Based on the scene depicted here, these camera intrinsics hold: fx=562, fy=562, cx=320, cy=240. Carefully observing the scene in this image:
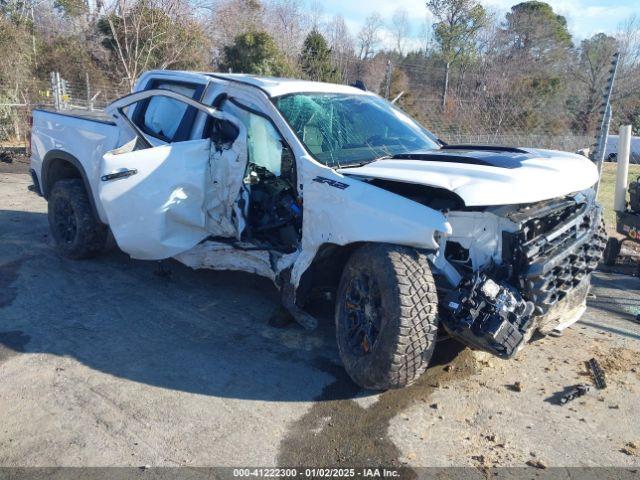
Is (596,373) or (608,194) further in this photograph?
(608,194)

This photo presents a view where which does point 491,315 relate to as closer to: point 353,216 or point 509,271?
point 509,271

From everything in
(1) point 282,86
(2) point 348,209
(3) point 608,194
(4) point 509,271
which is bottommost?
(3) point 608,194

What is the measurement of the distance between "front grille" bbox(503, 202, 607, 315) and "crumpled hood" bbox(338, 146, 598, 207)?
0.78ft

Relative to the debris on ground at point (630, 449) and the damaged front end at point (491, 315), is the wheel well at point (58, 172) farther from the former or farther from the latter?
the debris on ground at point (630, 449)

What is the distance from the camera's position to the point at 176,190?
469 centimetres

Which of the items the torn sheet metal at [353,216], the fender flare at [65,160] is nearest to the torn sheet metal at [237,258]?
the torn sheet metal at [353,216]

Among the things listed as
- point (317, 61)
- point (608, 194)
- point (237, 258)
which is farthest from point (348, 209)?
point (317, 61)

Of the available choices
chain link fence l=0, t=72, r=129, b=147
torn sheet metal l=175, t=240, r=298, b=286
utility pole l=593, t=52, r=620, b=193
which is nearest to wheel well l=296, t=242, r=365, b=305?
torn sheet metal l=175, t=240, r=298, b=286

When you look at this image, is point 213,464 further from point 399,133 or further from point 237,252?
point 399,133

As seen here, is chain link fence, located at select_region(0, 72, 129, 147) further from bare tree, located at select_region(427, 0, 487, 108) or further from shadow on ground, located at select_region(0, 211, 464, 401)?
bare tree, located at select_region(427, 0, 487, 108)

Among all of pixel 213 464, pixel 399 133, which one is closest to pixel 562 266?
pixel 399 133

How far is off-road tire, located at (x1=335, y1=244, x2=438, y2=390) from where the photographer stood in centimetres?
325

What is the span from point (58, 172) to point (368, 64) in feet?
78.1

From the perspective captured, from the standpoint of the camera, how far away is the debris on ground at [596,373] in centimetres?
383
